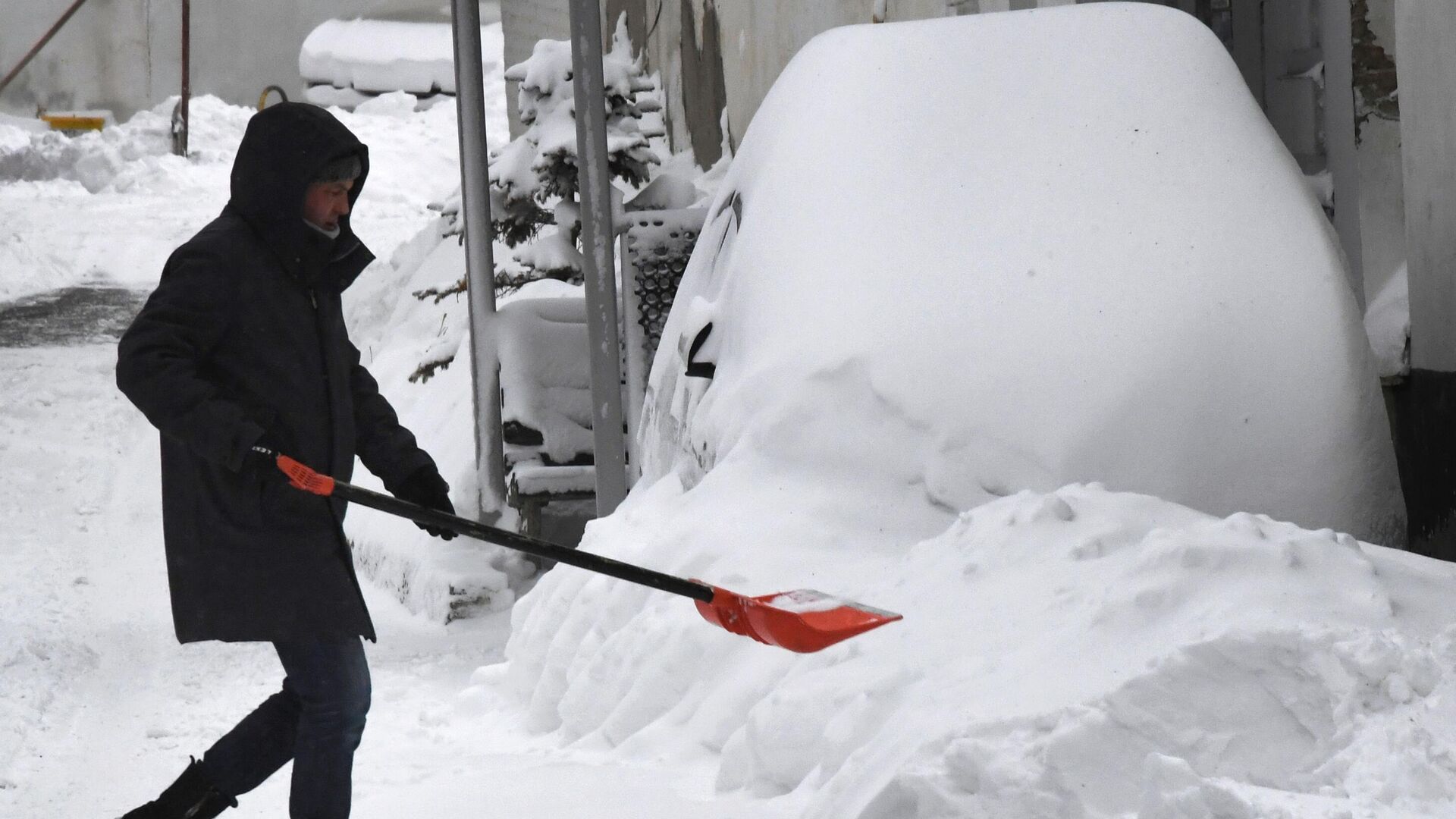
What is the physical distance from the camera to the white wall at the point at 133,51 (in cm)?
2788

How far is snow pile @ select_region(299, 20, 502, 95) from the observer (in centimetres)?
2698

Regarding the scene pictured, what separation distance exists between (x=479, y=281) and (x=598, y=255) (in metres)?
1.33

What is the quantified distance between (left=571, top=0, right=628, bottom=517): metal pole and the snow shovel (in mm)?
2999

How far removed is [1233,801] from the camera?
7.52 feet

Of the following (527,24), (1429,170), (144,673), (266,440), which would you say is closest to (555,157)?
(144,673)

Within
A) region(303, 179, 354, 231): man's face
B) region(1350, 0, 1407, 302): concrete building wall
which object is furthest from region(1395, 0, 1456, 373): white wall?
region(303, 179, 354, 231): man's face

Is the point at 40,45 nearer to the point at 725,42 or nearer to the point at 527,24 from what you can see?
the point at 527,24

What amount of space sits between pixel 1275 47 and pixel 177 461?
5166 millimetres

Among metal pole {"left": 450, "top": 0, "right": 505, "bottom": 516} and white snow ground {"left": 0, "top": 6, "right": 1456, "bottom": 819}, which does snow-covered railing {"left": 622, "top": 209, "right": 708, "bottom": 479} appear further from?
white snow ground {"left": 0, "top": 6, "right": 1456, "bottom": 819}

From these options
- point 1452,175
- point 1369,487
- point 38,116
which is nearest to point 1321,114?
point 1452,175

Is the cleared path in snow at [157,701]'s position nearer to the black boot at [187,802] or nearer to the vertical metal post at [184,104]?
the black boot at [187,802]

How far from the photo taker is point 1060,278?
13.2 feet

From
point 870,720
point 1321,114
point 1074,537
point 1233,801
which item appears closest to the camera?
point 1233,801

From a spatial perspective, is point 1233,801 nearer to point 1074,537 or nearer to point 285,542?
point 1074,537
